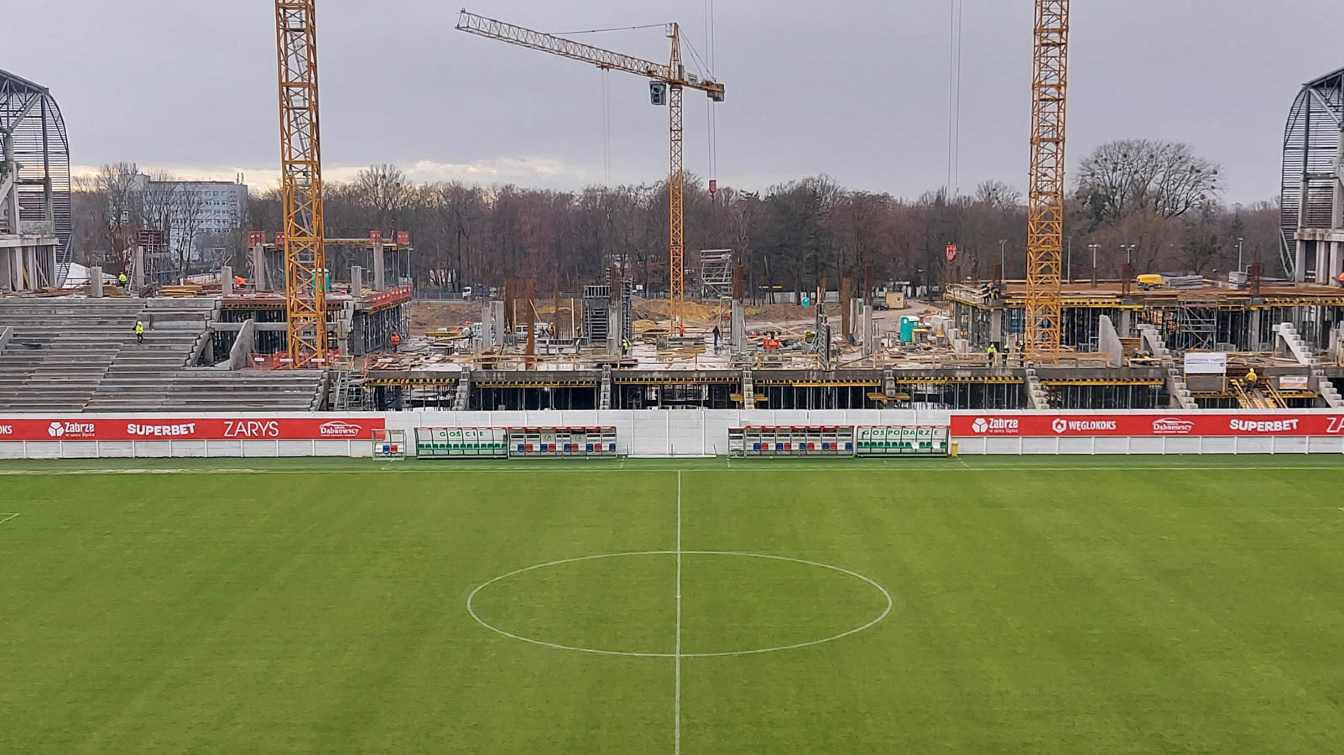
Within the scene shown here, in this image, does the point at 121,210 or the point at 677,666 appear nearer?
the point at 677,666

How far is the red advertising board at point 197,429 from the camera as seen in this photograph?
4928cm

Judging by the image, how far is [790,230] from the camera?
130 m

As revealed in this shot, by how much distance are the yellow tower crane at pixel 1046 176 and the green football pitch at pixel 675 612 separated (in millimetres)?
29986

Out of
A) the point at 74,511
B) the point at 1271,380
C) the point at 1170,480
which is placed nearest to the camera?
the point at 74,511

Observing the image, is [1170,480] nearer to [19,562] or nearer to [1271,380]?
[1271,380]

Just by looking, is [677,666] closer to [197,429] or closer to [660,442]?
[660,442]

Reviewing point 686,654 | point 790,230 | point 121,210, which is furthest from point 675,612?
point 121,210

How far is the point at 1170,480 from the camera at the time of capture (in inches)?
1726

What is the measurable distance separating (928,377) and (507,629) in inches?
1610

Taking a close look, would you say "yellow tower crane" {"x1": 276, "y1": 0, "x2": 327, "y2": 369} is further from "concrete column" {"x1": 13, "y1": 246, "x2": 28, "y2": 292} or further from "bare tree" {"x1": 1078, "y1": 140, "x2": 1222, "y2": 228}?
"bare tree" {"x1": 1078, "y1": 140, "x2": 1222, "y2": 228}

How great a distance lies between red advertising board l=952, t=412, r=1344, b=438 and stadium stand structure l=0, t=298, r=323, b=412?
96.3 feet

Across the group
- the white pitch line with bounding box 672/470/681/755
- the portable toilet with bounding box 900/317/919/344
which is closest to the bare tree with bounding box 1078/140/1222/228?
the portable toilet with bounding box 900/317/919/344

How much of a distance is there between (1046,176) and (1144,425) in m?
29.5

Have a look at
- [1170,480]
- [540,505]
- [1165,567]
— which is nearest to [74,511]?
[540,505]
